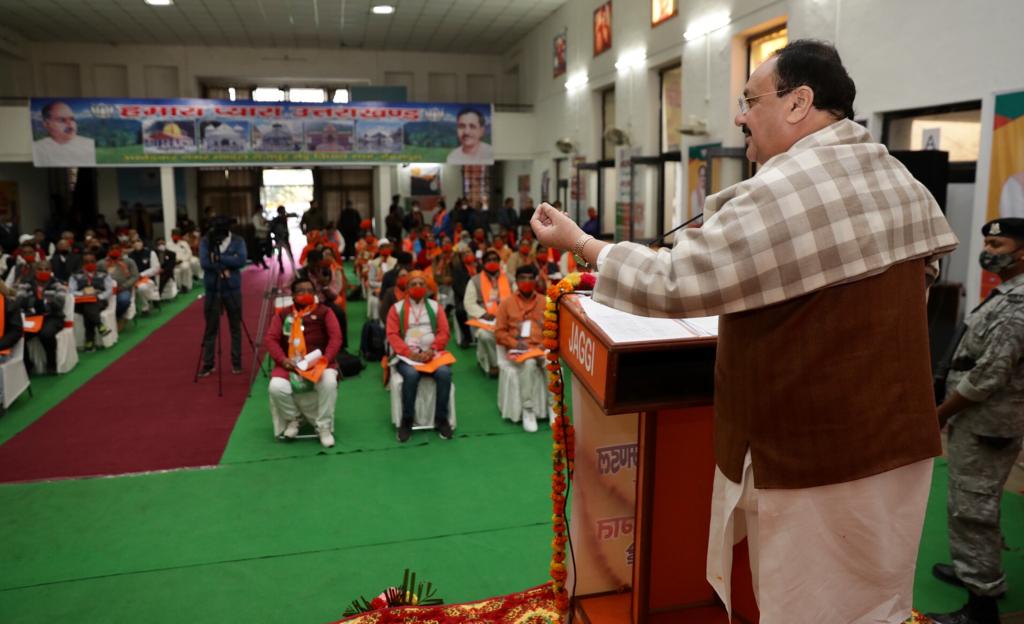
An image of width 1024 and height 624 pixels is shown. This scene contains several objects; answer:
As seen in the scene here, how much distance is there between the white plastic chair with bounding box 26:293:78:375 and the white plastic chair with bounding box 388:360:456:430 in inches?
173

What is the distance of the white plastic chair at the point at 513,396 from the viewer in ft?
21.1

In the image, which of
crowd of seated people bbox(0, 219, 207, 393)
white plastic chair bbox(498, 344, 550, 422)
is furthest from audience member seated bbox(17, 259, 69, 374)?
white plastic chair bbox(498, 344, 550, 422)

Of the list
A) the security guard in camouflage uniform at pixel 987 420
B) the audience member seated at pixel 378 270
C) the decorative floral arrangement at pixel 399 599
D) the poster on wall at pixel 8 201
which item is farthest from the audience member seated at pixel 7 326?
the poster on wall at pixel 8 201

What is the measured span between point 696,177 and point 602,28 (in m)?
5.39

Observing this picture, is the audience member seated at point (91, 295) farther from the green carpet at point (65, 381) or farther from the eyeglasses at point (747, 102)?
the eyeglasses at point (747, 102)

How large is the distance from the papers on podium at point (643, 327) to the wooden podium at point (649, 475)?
1 cm

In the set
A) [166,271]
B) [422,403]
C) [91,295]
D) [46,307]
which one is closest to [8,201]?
[166,271]

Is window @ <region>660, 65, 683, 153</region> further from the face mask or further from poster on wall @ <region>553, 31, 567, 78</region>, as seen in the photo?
the face mask

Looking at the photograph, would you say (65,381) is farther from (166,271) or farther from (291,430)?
(166,271)

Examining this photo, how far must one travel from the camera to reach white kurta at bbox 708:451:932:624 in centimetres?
150

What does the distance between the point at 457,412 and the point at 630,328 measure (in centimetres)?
486

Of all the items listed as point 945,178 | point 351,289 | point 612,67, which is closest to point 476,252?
point 351,289

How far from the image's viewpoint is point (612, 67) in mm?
14695

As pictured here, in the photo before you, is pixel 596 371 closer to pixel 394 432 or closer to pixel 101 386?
pixel 394 432
